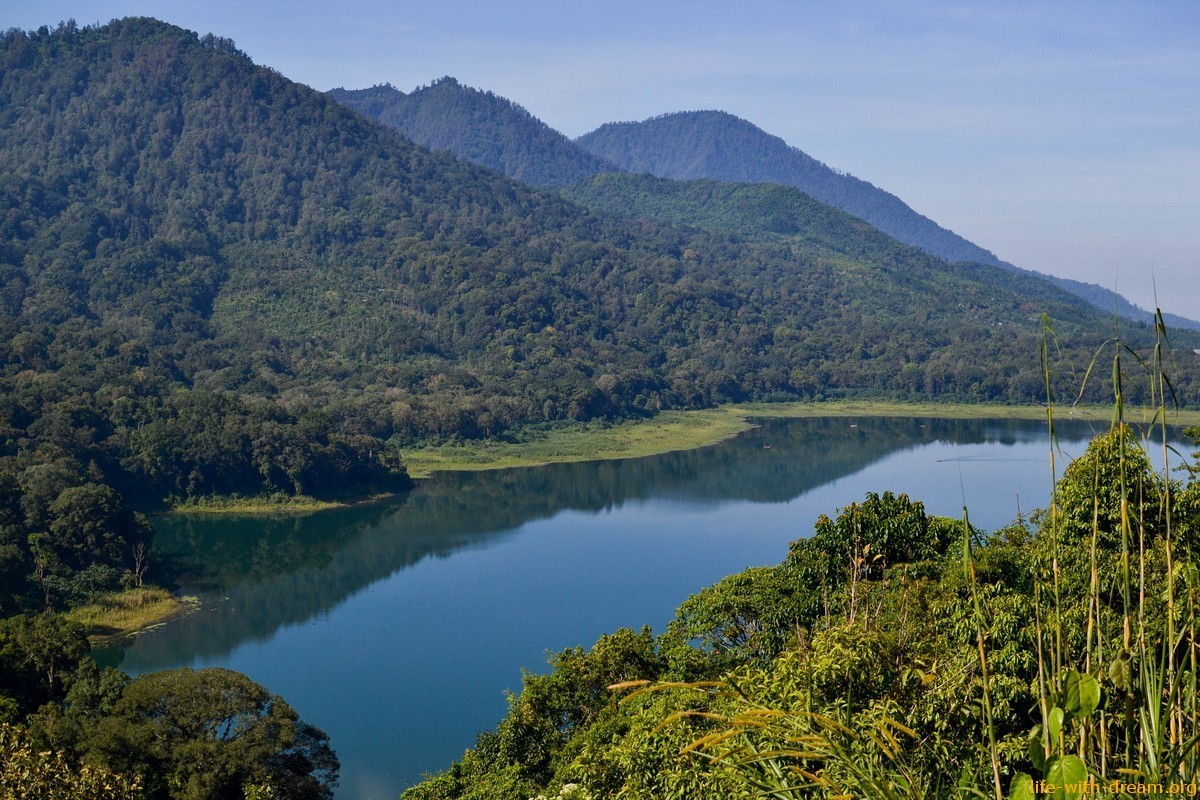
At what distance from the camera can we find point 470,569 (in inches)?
1304

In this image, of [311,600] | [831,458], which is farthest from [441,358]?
[311,600]

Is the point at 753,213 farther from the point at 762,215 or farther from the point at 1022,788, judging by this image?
the point at 1022,788

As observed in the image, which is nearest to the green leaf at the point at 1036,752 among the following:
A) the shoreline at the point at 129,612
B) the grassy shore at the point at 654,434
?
the shoreline at the point at 129,612

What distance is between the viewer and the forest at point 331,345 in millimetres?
13766

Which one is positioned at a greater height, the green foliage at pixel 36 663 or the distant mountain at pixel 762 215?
the distant mountain at pixel 762 215

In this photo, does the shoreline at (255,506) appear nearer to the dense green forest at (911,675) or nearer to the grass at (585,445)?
the grass at (585,445)

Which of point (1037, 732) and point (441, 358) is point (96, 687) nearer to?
point (1037, 732)

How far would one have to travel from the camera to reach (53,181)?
324 feet

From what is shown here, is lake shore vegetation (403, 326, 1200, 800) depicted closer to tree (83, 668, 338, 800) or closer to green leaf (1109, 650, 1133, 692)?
green leaf (1109, 650, 1133, 692)

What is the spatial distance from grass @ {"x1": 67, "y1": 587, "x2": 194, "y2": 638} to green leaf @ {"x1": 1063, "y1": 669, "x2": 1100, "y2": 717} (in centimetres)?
2601

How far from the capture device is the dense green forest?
9.11 feet

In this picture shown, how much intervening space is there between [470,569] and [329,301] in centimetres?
5885

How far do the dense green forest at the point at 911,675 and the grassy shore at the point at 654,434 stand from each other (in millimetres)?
31631

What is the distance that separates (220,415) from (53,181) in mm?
66991
